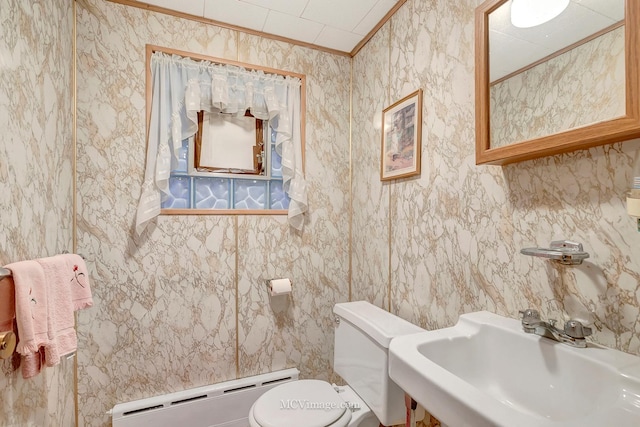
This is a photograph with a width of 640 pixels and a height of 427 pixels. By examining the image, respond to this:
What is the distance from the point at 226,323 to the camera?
1.81m

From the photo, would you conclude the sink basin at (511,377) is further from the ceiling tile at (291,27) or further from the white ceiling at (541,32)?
the ceiling tile at (291,27)

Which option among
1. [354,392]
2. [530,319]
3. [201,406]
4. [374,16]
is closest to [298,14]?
[374,16]

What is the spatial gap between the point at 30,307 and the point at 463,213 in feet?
5.15

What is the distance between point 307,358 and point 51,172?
1.72 m

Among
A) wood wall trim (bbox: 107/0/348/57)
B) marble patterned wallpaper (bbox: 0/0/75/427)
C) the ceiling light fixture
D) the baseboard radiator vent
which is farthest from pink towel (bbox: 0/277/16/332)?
the ceiling light fixture

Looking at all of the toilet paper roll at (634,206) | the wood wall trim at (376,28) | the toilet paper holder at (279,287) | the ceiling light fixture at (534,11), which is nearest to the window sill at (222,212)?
the toilet paper holder at (279,287)

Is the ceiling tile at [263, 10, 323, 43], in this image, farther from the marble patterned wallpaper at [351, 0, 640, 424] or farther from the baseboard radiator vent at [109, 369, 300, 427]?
the baseboard radiator vent at [109, 369, 300, 427]

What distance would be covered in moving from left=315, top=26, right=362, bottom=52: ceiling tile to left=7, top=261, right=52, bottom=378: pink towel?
6.14 feet

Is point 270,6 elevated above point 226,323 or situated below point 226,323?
above

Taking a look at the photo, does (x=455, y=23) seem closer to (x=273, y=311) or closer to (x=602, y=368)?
(x=602, y=368)

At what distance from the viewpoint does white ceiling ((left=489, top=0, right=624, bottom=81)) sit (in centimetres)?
79

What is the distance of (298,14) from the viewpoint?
1727mm

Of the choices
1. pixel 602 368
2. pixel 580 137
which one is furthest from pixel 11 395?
pixel 580 137

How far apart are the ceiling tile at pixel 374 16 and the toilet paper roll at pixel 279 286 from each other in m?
1.63
